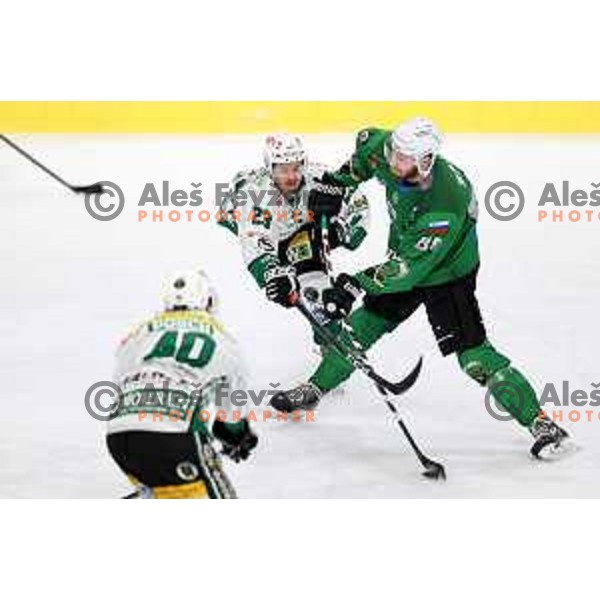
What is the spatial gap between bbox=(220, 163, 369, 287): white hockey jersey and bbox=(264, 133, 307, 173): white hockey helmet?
4cm

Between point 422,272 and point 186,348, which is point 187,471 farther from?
point 422,272

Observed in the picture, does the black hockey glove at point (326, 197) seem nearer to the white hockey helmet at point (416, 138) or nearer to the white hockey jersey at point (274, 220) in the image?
the white hockey jersey at point (274, 220)

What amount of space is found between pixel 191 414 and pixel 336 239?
2.28 ft

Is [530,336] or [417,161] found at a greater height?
[417,161]

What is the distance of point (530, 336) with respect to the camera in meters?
3.85

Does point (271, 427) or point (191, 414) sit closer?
point (191, 414)

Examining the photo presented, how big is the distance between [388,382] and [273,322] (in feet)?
1.27

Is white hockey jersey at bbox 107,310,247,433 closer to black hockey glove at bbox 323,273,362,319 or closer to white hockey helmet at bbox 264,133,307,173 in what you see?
black hockey glove at bbox 323,273,362,319

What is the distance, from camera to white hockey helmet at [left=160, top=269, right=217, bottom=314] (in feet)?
12.2

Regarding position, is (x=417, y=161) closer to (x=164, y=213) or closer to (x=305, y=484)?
(x=164, y=213)

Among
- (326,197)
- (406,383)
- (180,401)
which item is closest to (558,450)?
(406,383)

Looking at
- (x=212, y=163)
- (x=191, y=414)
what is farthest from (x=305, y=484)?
(x=212, y=163)

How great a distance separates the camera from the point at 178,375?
11.7 feet
